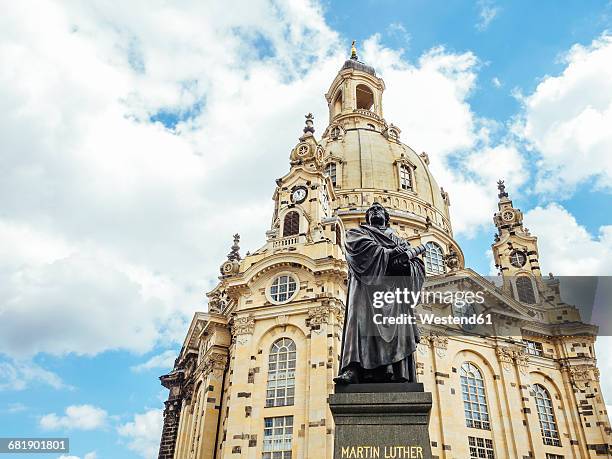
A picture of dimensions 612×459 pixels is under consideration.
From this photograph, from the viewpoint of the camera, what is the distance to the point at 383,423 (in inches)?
356

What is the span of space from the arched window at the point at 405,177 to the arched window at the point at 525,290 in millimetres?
13128

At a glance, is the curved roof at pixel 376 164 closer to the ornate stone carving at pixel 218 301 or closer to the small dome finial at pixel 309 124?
the small dome finial at pixel 309 124

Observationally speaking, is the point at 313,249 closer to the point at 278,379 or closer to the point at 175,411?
the point at 278,379

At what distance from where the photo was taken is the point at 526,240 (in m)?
47.1

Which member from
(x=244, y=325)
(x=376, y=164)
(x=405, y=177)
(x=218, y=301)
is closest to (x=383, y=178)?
(x=376, y=164)

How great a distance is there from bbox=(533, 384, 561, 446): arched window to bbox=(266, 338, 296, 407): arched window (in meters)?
17.1

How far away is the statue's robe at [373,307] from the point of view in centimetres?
983

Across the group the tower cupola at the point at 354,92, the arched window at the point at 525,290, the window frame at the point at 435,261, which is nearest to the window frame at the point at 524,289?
the arched window at the point at 525,290

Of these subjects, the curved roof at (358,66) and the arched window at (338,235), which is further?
the curved roof at (358,66)

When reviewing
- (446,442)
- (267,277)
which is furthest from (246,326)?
(446,442)

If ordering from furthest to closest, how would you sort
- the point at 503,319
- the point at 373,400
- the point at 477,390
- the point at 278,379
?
the point at 503,319, the point at 477,390, the point at 278,379, the point at 373,400

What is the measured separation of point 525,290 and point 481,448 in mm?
15863

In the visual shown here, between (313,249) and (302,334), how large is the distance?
5.39 metres

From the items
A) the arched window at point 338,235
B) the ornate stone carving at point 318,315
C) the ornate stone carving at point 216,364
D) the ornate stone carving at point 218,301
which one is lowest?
the ornate stone carving at point 216,364
